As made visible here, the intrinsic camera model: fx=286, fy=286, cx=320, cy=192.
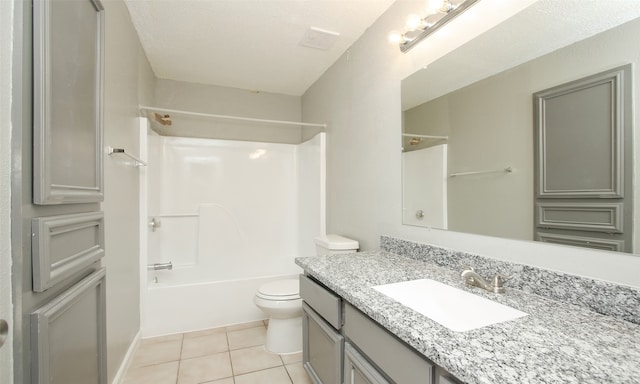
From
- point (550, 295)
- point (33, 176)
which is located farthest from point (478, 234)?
point (33, 176)

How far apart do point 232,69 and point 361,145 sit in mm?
1537

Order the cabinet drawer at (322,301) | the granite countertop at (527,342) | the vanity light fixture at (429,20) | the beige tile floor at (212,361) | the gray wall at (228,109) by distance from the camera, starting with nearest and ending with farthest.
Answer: the granite countertop at (527,342)
the cabinet drawer at (322,301)
the vanity light fixture at (429,20)
the beige tile floor at (212,361)
the gray wall at (228,109)

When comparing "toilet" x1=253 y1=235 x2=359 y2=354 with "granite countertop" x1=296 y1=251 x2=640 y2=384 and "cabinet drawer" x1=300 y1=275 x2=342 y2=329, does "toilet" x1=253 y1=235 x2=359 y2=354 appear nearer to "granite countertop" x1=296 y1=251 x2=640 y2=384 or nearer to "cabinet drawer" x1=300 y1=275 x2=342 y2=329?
"cabinet drawer" x1=300 y1=275 x2=342 y2=329

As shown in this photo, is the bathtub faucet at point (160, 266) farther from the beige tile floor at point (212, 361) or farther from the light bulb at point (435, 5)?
the light bulb at point (435, 5)

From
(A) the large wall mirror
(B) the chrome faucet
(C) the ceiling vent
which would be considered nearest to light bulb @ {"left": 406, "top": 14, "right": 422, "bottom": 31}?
(A) the large wall mirror

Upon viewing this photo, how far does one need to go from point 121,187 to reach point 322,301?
1.41 meters

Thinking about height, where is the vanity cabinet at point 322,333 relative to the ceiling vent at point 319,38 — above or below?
below

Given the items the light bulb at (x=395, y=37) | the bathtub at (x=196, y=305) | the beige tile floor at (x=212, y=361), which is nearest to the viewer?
the light bulb at (x=395, y=37)

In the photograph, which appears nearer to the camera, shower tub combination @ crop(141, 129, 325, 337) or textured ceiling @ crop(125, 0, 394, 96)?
textured ceiling @ crop(125, 0, 394, 96)

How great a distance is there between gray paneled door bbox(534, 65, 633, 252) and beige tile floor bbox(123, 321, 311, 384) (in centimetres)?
163

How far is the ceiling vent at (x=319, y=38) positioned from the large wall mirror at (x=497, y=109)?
0.79 meters

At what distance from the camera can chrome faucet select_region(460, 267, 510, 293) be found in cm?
103

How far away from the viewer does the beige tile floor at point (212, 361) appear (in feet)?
5.88

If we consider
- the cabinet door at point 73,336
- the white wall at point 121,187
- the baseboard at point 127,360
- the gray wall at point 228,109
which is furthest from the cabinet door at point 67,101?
the gray wall at point 228,109
